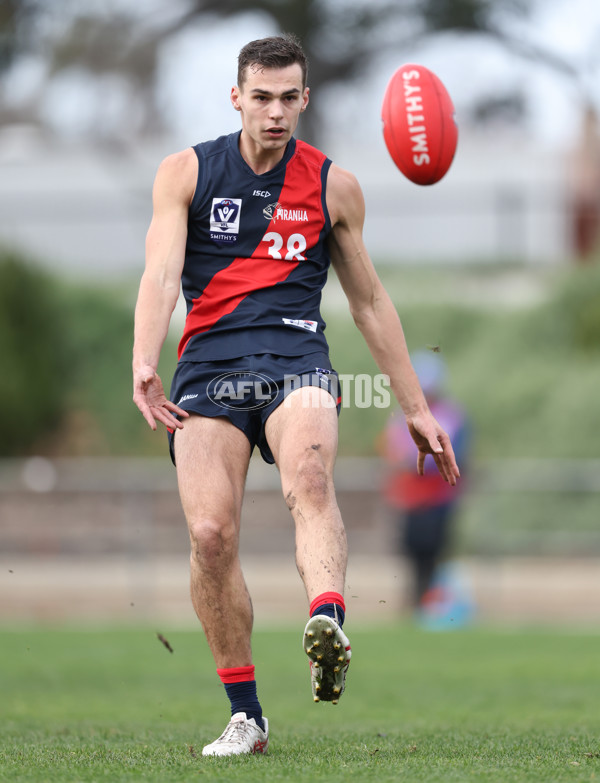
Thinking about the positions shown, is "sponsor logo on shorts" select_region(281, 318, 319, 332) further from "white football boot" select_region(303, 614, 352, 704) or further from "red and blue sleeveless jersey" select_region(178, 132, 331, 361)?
"white football boot" select_region(303, 614, 352, 704)

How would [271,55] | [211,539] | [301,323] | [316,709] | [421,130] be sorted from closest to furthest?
[211,539] → [271,55] → [301,323] → [421,130] → [316,709]

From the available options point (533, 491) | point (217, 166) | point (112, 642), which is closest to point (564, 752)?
point (217, 166)

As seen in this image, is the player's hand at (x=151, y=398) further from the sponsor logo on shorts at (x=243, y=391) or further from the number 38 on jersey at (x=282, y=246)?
the number 38 on jersey at (x=282, y=246)

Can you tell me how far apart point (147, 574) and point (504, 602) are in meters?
3.92

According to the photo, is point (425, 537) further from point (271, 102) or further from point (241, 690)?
point (271, 102)

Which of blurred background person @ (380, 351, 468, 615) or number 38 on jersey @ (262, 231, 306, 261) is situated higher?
number 38 on jersey @ (262, 231, 306, 261)

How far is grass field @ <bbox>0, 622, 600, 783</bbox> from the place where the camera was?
4.27m

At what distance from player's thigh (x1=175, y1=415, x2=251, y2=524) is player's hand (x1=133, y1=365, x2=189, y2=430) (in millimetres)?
122

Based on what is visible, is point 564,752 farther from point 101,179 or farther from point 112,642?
point 101,179

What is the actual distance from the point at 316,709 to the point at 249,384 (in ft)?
9.97

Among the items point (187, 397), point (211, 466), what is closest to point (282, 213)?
point (187, 397)

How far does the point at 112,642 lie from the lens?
10.8 metres

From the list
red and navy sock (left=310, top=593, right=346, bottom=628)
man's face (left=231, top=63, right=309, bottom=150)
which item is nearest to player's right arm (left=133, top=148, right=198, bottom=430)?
man's face (left=231, top=63, right=309, bottom=150)

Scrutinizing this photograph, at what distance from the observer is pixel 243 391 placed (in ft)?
15.6
